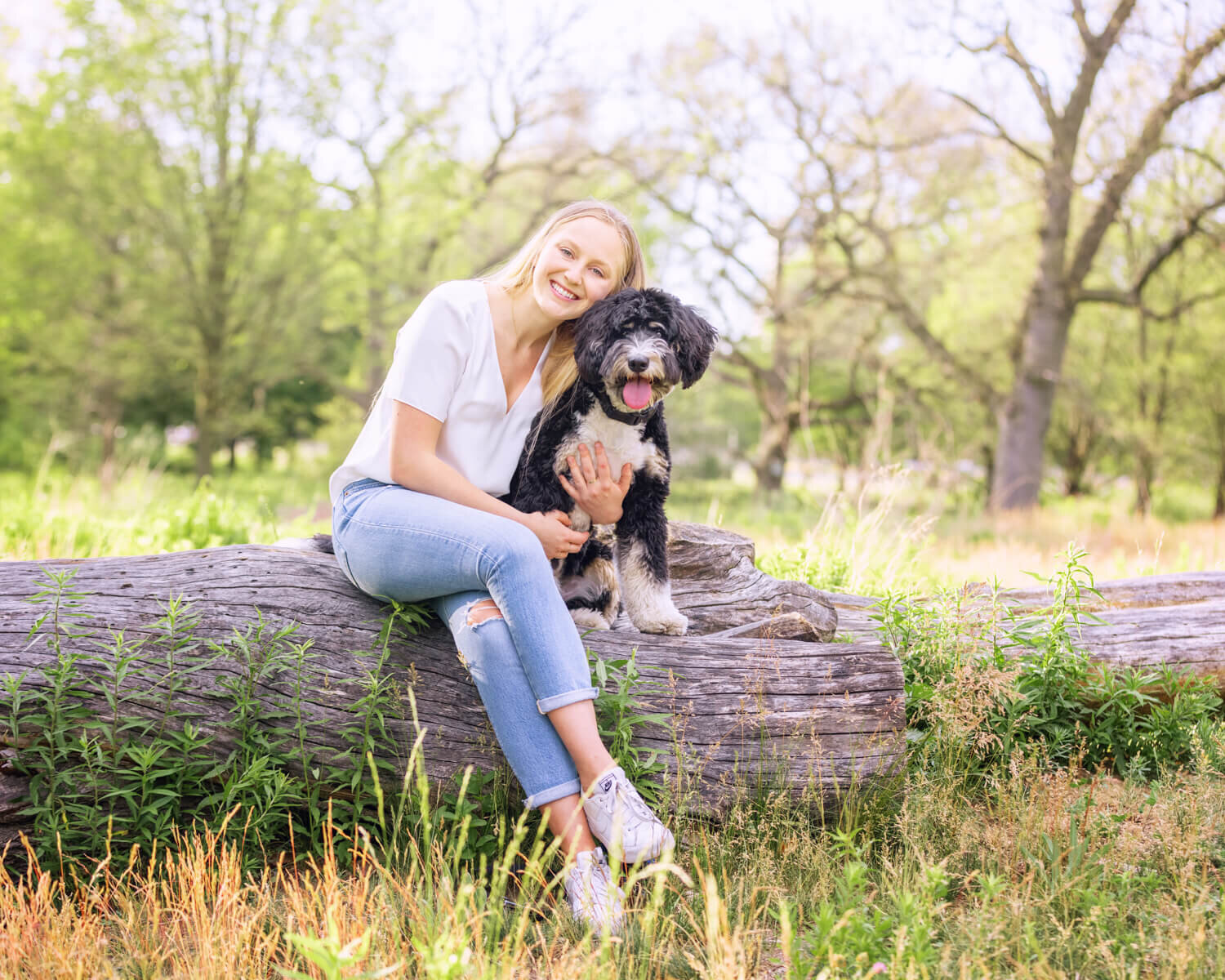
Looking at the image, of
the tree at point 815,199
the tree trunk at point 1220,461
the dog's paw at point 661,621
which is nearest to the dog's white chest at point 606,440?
the dog's paw at point 661,621

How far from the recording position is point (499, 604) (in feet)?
8.30

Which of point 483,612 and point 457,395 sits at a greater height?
point 457,395

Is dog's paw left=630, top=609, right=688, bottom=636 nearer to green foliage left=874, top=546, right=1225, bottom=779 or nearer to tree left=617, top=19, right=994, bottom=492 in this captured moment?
green foliage left=874, top=546, right=1225, bottom=779

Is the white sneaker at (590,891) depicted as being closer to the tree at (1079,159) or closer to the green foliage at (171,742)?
the green foliage at (171,742)

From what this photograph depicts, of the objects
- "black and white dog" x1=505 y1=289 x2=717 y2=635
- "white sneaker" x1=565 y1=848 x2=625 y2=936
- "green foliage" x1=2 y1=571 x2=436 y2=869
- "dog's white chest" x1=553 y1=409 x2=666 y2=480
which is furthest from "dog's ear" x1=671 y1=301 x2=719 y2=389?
"white sneaker" x1=565 y1=848 x2=625 y2=936

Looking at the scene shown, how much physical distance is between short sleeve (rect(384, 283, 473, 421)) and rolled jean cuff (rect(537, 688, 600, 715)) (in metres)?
1.04

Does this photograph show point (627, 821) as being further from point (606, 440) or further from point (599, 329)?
point (599, 329)

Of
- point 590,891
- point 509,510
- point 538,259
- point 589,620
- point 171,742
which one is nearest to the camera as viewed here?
point 590,891

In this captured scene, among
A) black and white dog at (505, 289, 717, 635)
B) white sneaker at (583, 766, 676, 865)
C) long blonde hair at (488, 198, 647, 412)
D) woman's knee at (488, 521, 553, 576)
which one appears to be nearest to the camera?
white sneaker at (583, 766, 676, 865)

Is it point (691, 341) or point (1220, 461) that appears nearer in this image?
point (691, 341)

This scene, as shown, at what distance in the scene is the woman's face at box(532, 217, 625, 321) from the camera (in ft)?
10.1

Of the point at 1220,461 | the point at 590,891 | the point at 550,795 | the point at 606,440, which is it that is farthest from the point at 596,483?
the point at 1220,461

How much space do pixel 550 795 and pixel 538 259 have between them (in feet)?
6.16

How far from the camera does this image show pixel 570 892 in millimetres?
2283
